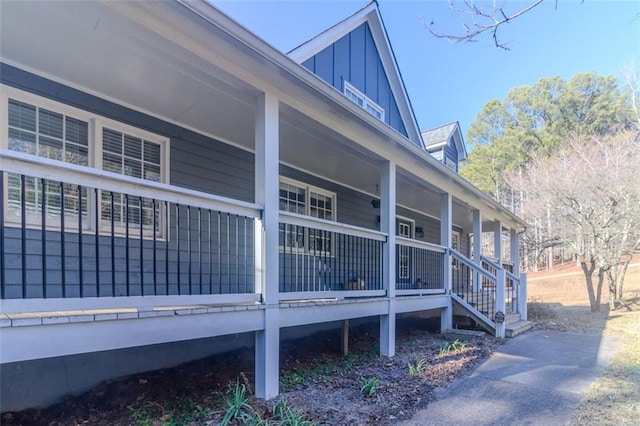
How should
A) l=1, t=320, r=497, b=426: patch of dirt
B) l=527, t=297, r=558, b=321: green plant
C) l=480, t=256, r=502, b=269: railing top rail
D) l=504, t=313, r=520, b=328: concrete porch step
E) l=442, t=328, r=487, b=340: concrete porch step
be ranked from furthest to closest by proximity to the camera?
l=527, t=297, r=558, b=321: green plant
l=504, t=313, r=520, b=328: concrete porch step
l=480, t=256, r=502, b=269: railing top rail
l=442, t=328, r=487, b=340: concrete porch step
l=1, t=320, r=497, b=426: patch of dirt

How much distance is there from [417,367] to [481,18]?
4.45m

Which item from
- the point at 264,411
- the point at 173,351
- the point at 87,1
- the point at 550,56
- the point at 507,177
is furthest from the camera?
the point at 507,177

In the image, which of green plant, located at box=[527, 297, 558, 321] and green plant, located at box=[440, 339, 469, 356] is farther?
green plant, located at box=[527, 297, 558, 321]

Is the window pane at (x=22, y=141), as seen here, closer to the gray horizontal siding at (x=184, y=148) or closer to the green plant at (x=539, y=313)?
the gray horizontal siding at (x=184, y=148)

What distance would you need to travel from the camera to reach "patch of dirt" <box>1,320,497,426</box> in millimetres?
3799

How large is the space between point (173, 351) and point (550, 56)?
8.11 metres

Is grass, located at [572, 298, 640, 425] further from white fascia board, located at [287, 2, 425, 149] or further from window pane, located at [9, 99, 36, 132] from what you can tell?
white fascia board, located at [287, 2, 425, 149]

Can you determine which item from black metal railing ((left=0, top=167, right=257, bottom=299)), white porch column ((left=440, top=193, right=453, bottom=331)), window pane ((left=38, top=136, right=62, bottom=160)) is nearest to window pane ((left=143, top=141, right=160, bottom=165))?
black metal railing ((left=0, top=167, right=257, bottom=299))

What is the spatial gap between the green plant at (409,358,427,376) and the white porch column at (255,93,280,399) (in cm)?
213

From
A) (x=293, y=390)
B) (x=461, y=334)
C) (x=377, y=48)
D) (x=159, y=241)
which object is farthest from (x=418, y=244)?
(x=377, y=48)

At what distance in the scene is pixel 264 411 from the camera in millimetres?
3754

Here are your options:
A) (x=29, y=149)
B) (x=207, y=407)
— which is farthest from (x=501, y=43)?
(x=29, y=149)

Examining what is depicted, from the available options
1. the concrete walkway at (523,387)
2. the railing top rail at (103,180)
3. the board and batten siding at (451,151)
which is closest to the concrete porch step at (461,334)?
the concrete walkway at (523,387)

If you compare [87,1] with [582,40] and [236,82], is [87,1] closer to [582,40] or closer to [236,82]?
[236,82]
